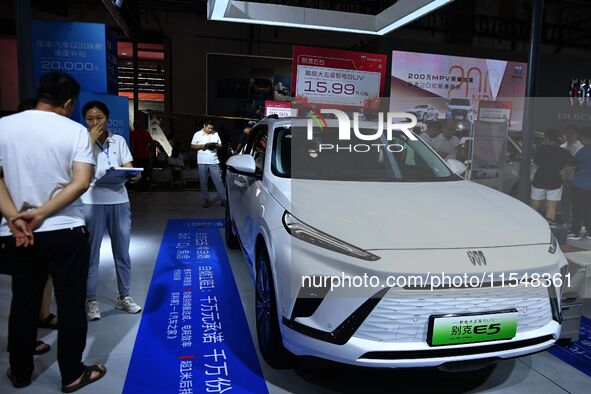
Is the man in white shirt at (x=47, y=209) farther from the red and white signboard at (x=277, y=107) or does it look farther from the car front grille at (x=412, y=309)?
the red and white signboard at (x=277, y=107)

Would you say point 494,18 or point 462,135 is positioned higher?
point 494,18

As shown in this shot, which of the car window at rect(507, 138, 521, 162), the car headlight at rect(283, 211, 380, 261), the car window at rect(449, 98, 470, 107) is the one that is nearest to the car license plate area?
the car headlight at rect(283, 211, 380, 261)

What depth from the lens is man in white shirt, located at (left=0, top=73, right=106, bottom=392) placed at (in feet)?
6.51

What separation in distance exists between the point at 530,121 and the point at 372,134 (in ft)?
9.76

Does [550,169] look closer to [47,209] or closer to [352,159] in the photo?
[352,159]

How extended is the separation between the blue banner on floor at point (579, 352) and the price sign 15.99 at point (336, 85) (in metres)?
4.72

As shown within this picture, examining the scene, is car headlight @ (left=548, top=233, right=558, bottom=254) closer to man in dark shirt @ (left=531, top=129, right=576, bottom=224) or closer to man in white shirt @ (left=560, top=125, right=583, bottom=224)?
man in dark shirt @ (left=531, top=129, right=576, bottom=224)

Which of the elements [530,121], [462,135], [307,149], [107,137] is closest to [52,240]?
[107,137]

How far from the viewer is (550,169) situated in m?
5.84

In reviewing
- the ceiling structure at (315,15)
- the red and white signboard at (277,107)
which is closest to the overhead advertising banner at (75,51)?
the ceiling structure at (315,15)

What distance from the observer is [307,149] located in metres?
2.98

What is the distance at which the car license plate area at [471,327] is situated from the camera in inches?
72.1

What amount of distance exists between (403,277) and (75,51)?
5311mm

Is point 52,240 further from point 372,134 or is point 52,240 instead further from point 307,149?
point 372,134
